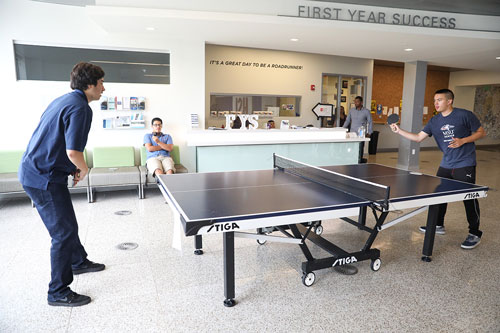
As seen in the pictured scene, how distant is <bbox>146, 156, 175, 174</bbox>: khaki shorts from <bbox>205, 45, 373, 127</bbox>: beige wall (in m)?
3.37

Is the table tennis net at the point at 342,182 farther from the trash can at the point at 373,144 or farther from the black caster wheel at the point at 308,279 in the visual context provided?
the trash can at the point at 373,144

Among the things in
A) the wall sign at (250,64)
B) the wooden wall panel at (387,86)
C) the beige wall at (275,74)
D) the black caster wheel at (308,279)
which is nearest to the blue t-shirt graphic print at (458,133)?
the black caster wheel at (308,279)

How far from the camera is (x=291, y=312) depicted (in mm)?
2664

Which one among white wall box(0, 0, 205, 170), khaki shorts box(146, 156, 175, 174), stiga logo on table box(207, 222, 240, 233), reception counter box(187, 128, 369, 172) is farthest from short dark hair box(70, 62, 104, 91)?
white wall box(0, 0, 205, 170)

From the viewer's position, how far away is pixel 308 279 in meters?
3.06

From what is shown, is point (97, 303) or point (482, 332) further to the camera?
point (97, 303)

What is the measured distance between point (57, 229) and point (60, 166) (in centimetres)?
48

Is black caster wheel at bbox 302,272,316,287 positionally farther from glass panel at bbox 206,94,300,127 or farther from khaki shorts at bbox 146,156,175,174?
glass panel at bbox 206,94,300,127

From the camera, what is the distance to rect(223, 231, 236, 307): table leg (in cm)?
263

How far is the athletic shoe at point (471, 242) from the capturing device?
396cm

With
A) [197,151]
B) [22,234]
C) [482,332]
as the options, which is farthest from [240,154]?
[482,332]

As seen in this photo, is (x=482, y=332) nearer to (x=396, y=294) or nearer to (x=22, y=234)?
(x=396, y=294)

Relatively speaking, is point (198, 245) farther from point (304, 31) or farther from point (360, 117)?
point (360, 117)

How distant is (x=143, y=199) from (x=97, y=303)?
10.8 feet
